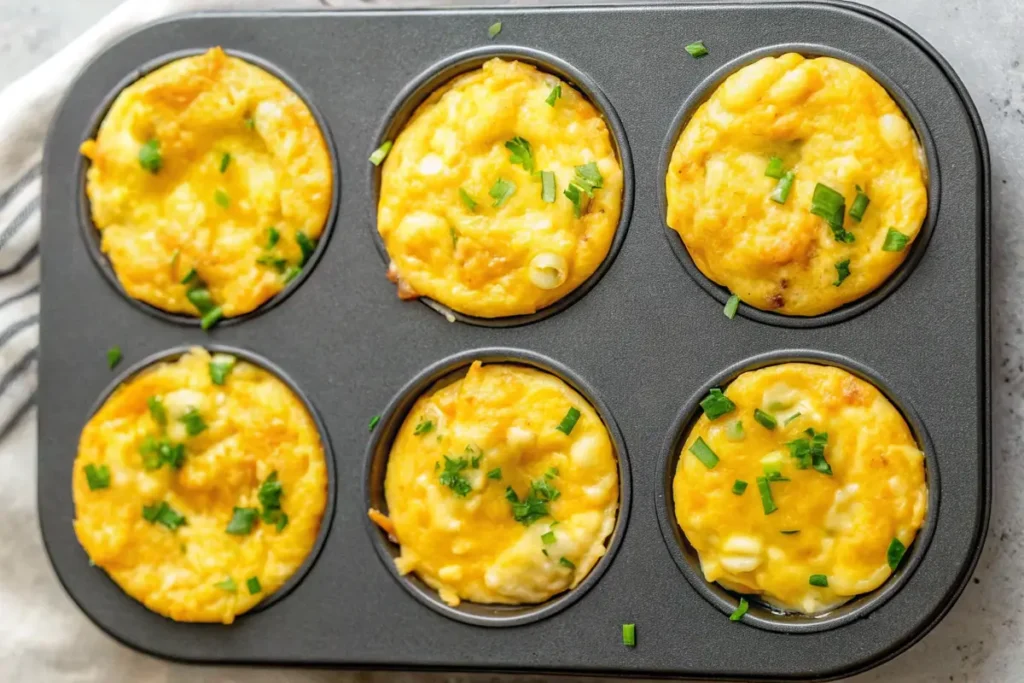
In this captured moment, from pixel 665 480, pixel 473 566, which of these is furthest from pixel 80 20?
pixel 665 480

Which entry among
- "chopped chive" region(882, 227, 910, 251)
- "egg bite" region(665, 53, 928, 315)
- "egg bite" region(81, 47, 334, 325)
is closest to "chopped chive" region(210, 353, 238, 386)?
"egg bite" region(81, 47, 334, 325)

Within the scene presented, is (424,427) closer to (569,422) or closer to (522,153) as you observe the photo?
(569,422)

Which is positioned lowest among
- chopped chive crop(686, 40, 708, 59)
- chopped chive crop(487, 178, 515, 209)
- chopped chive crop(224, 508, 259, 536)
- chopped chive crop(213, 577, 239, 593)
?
chopped chive crop(213, 577, 239, 593)

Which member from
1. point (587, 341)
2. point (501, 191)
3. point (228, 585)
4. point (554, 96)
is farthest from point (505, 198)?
point (228, 585)

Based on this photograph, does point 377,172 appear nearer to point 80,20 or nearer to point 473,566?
point 473,566

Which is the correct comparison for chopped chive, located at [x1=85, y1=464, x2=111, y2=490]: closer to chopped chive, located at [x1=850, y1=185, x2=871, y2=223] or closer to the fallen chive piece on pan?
the fallen chive piece on pan

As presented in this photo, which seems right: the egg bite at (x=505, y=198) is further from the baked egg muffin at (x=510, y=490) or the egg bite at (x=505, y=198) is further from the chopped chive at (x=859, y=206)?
the chopped chive at (x=859, y=206)
